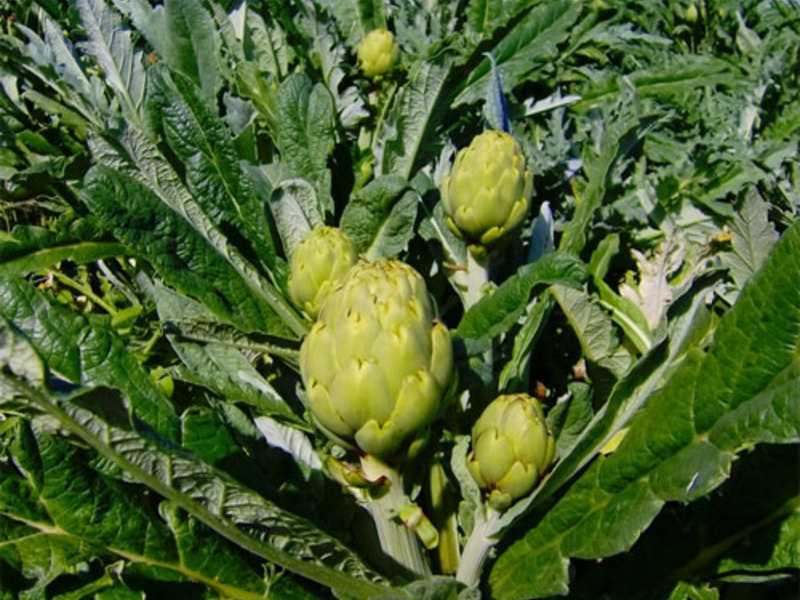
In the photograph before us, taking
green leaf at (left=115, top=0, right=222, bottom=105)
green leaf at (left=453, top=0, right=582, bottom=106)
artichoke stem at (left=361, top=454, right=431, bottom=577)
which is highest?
green leaf at (left=115, top=0, right=222, bottom=105)

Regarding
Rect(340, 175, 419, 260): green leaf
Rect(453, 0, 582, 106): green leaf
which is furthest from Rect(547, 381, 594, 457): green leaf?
Rect(453, 0, 582, 106): green leaf

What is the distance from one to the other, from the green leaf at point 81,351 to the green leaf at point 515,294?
40 centimetres

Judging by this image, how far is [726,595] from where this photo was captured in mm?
1228

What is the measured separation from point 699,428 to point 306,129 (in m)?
0.78

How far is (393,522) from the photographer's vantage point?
1077 mm

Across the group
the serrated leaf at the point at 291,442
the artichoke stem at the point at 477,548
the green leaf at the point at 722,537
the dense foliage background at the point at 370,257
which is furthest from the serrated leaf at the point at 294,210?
the green leaf at the point at 722,537

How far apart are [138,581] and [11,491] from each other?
0.18 m

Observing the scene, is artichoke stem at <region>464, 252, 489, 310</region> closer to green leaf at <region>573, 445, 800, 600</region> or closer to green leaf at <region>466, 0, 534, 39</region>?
green leaf at <region>573, 445, 800, 600</region>

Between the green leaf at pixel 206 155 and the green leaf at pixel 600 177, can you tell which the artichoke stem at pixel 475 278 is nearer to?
the green leaf at pixel 600 177

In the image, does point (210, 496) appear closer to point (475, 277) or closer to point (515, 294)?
point (515, 294)

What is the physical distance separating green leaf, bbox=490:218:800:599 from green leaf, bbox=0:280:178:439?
19.3 inches

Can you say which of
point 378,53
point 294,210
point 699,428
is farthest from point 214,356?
point 378,53

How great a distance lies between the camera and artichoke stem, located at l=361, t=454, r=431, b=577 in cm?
103

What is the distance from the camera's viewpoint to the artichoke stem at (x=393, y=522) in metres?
1.03
